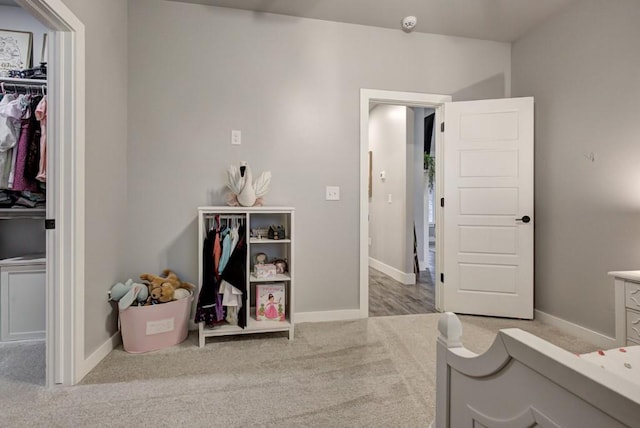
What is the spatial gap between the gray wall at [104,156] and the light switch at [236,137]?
79cm

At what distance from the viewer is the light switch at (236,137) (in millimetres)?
2701

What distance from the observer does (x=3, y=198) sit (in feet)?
7.45

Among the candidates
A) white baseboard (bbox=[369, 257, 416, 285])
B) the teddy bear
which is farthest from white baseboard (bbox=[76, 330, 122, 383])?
white baseboard (bbox=[369, 257, 416, 285])

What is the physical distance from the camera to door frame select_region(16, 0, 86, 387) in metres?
1.76

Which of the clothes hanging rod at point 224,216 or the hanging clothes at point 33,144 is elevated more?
the hanging clothes at point 33,144

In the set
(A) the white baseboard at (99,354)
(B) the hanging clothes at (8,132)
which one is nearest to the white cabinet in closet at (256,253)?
(A) the white baseboard at (99,354)

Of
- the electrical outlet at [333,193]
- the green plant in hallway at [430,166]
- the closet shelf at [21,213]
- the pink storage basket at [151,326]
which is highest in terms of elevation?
the green plant in hallway at [430,166]

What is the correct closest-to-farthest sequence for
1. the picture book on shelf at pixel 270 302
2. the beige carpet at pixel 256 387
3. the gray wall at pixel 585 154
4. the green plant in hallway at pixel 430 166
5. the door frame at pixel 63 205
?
1. the beige carpet at pixel 256 387
2. the door frame at pixel 63 205
3. the gray wall at pixel 585 154
4. the picture book on shelf at pixel 270 302
5. the green plant in hallway at pixel 430 166

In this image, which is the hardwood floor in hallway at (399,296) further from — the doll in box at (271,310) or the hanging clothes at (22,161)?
the hanging clothes at (22,161)

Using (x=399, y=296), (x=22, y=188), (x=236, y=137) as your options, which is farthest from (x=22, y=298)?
(x=399, y=296)

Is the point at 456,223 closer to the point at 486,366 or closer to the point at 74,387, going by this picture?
the point at 486,366

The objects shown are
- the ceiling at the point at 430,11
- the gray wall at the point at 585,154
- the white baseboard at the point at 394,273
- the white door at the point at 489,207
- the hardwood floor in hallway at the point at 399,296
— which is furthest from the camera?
the white baseboard at the point at 394,273

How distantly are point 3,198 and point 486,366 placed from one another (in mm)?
3019

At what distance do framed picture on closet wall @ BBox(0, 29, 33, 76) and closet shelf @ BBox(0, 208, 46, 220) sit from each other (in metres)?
1.09
